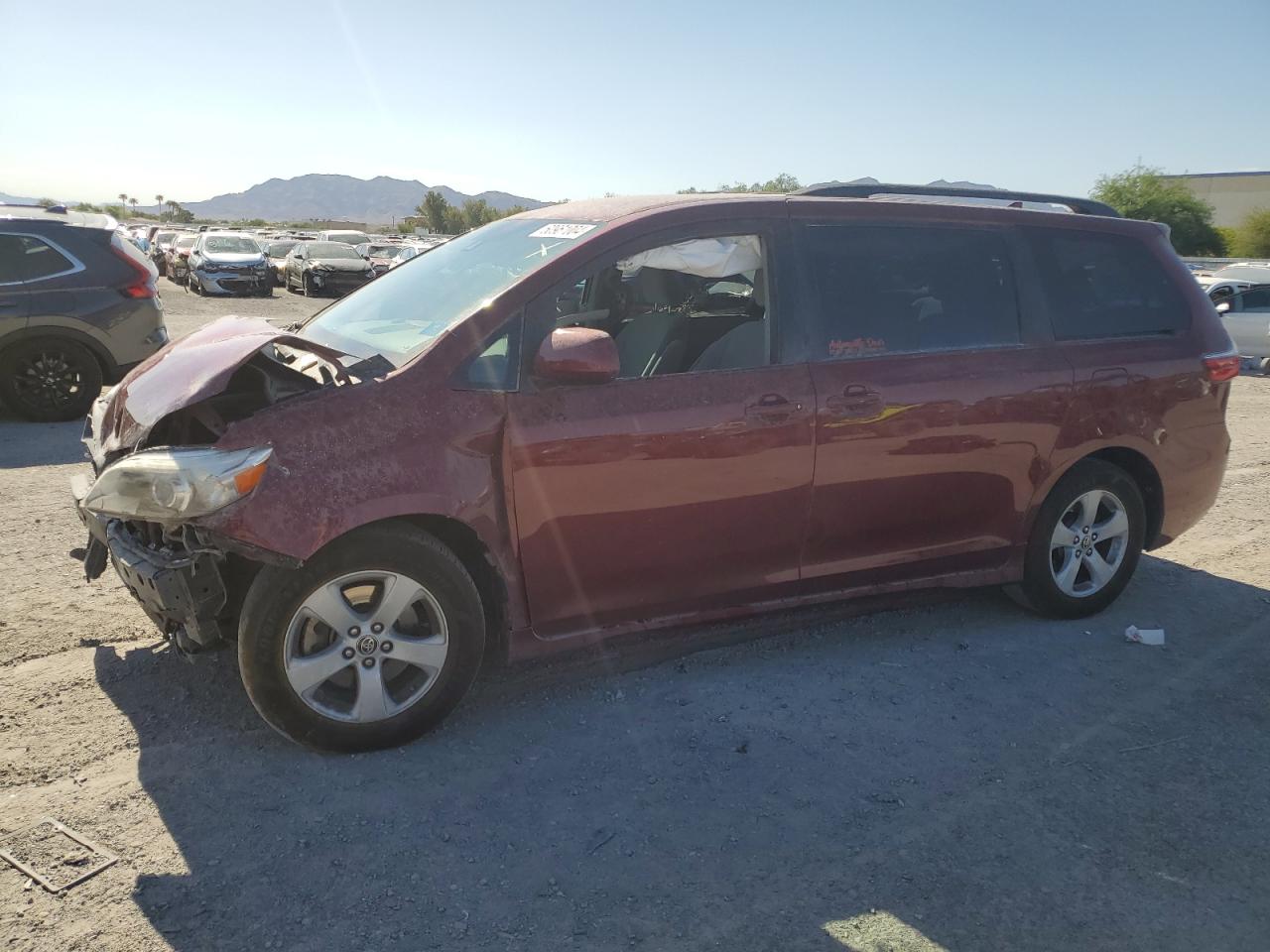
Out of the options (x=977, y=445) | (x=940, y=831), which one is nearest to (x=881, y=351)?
(x=977, y=445)

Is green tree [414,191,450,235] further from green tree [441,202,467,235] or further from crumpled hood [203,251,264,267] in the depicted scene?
crumpled hood [203,251,264,267]

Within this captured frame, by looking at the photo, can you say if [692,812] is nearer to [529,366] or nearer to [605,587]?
[605,587]

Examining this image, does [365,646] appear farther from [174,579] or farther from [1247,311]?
[1247,311]

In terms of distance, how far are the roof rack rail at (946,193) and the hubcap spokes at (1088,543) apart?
150 centimetres

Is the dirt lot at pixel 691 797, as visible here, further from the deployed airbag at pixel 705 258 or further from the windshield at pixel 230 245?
the windshield at pixel 230 245

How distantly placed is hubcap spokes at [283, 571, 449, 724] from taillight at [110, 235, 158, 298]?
22.8 ft

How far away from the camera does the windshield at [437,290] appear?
3.60 metres

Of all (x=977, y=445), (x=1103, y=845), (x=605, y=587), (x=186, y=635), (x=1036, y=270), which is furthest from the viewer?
(x=1036, y=270)

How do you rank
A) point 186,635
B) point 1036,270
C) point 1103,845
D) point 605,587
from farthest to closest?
1. point 1036,270
2. point 605,587
3. point 186,635
4. point 1103,845

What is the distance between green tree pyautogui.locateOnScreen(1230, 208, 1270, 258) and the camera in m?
49.8

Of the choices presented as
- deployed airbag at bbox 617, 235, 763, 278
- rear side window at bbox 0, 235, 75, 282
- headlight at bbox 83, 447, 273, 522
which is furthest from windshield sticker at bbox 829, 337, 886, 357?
rear side window at bbox 0, 235, 75, 282

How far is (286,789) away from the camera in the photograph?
3.11 meters

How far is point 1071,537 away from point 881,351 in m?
1.49

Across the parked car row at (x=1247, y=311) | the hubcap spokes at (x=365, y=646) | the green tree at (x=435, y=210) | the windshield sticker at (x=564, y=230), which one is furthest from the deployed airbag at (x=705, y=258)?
the green tree at (x=435, y=210)
